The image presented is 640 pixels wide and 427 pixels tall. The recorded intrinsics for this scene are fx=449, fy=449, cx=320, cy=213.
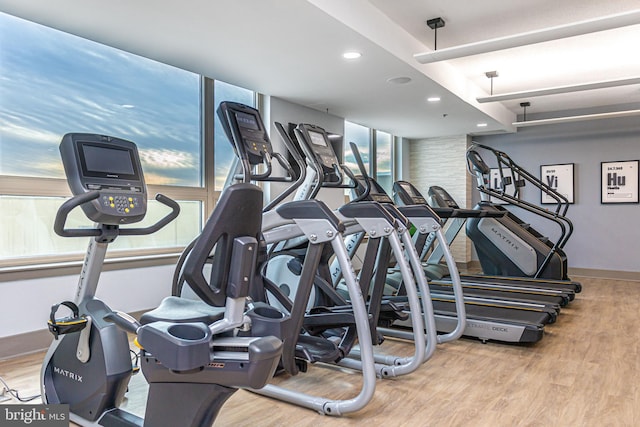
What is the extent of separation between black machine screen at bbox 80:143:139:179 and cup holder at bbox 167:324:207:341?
0.84 metres

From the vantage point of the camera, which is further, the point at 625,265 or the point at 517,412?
the point at 625,265

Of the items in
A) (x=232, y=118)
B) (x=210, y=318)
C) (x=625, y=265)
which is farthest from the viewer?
(x=625, y=265)

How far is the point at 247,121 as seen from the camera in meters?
2.67

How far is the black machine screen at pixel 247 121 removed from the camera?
103 inches

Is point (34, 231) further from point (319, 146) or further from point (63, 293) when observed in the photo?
point (319, 146)

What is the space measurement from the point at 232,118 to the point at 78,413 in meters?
1.64

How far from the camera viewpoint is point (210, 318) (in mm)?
1762

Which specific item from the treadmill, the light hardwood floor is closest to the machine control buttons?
the light hardwood floor

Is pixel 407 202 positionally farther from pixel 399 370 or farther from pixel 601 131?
pixel 601 131

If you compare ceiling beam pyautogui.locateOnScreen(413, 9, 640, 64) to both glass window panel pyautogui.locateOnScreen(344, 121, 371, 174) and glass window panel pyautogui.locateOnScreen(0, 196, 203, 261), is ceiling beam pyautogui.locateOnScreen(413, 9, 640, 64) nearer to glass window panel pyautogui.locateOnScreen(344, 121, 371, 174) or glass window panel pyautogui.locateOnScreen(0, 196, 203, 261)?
glass window panel pyautogui.locateOnScreen(344, 121, 371, 174)

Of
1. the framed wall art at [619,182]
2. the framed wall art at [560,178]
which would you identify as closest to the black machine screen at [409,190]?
the framed wall art at [560,178]

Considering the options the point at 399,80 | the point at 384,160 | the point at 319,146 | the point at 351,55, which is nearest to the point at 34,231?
the point at 319,146

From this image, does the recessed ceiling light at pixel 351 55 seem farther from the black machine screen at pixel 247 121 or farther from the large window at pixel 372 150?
the large window at pixel 372 150

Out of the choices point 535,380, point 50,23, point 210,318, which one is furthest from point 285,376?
point 50,23
